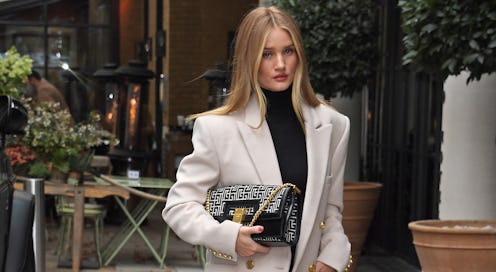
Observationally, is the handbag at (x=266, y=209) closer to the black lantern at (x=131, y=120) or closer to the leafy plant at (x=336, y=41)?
the leafy plant at (x=336, y=41)

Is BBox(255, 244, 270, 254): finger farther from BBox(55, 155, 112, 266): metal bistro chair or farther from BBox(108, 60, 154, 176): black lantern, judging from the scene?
BBox(108, 60, 154, 176): black lantern

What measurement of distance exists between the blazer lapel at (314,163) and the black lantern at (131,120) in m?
10.3

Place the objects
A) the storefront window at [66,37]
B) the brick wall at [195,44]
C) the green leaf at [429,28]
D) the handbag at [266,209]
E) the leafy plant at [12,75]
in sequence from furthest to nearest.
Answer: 1. the brick wall at [195,44]
2. the storefront window at [66,37]
3. the leafy plant at [12,75]
4. the green leaf at [429,28]
5. the handbag at [266,209]

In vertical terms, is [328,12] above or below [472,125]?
above

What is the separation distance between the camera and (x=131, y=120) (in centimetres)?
1374

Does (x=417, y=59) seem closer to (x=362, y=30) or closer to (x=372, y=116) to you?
(x=362, y=30)

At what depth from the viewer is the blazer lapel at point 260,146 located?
10.7ft

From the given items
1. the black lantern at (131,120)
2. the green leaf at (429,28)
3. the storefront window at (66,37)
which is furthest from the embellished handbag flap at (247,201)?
the storefront window at (66,37)

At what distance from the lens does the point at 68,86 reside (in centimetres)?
1544

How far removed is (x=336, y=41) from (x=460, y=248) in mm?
4079

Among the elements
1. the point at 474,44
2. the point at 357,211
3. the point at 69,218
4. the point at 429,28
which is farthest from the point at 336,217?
the point at 69,218

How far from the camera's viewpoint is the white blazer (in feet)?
10.7

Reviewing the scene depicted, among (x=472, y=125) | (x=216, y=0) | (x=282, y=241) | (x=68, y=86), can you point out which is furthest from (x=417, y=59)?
(x=216, y=0)

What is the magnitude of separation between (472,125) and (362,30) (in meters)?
2.96
